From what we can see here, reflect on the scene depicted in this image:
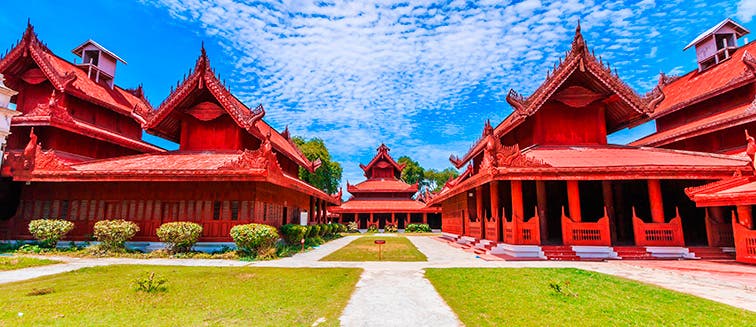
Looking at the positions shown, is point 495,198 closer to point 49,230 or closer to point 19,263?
point 19,263

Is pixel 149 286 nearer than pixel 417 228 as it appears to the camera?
Yes

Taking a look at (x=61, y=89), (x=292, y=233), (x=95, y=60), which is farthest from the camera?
(x=95, y=60)

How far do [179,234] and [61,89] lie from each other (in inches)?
414

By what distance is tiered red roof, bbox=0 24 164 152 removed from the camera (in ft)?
52.4

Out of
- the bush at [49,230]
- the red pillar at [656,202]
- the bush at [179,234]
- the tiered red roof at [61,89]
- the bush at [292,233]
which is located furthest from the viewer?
the bush at [292,233]

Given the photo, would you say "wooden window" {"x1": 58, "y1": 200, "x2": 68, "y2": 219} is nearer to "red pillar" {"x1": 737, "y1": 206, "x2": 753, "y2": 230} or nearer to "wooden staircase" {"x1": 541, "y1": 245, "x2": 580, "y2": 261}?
"wooden staircase" {"x1": 541, "y1": 245, "x2": 580, "y2": 261}

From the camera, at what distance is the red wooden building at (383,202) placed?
1672 inches

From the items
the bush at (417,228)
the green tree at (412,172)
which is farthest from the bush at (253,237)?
the green tree at (412,172)

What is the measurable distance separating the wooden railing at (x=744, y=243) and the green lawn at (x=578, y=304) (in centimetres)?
586

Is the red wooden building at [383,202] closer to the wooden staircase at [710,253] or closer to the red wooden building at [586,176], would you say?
the red wooden building at [586,176]

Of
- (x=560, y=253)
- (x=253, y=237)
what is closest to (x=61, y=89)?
(x=253, y=237)

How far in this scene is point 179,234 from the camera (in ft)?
44.0

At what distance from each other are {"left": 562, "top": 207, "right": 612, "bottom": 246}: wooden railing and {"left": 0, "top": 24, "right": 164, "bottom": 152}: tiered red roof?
779 inches

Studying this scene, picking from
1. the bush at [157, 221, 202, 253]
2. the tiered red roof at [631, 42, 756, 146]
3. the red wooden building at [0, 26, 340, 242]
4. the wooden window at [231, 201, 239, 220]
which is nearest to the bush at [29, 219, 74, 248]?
the red wooden building at [0, 26, 340, 242]
